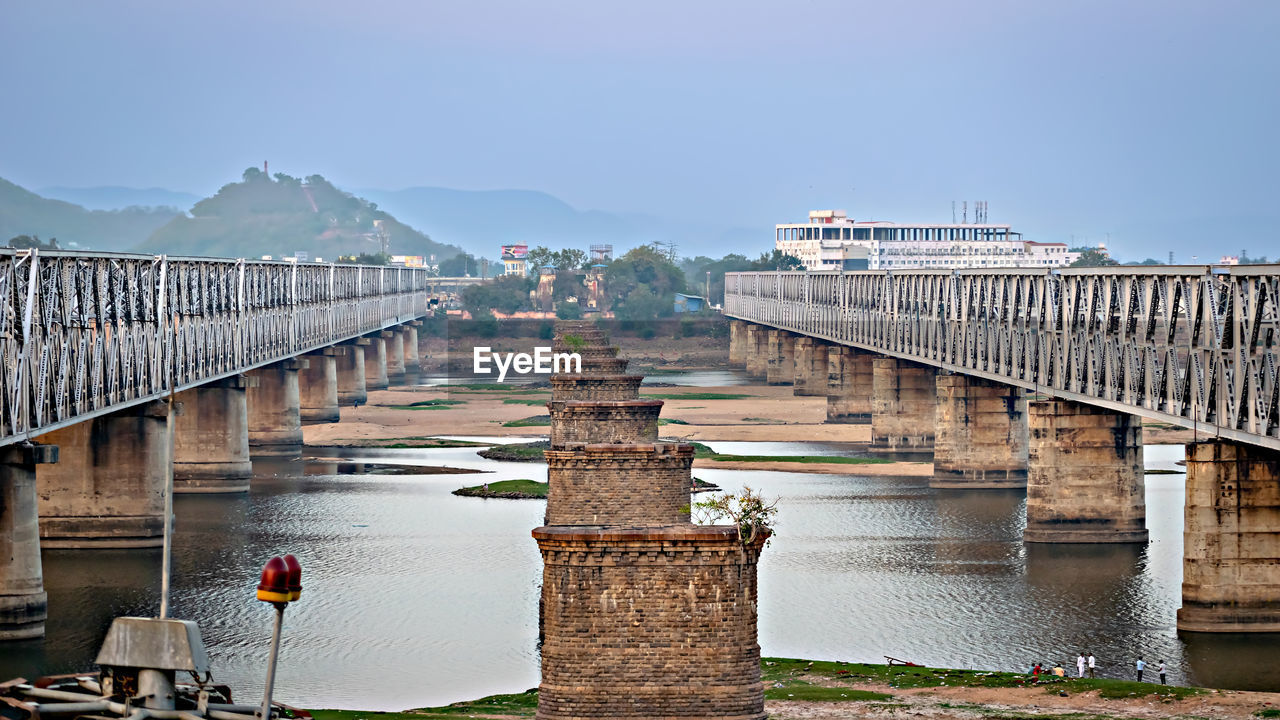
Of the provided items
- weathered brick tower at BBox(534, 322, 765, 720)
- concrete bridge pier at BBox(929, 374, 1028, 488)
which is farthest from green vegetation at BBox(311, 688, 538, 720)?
concrete bridge pier at BBox(929, 374, 1028, 488)

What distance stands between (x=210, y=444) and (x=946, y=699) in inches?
2590

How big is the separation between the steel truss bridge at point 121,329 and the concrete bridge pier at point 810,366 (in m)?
63.5

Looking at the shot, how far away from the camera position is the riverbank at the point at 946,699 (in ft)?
139

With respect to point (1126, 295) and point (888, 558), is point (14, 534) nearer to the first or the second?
point (888, 558)

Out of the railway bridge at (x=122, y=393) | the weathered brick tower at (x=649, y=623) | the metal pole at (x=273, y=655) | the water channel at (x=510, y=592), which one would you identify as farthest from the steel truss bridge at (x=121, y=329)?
the metal pole at (x=273, y=655)

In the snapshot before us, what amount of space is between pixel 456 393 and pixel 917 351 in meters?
75.3

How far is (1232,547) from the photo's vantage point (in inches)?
2299

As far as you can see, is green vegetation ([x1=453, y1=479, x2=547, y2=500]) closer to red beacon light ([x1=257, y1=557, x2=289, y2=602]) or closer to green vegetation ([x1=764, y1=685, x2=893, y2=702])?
green vegetation ([x1=764, y1=685, x2=893, y2=702])

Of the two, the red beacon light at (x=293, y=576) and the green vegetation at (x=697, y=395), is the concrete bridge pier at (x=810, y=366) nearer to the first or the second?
the green vegetation at (x=697, y=395)

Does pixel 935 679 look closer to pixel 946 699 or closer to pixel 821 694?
pixel 946 699

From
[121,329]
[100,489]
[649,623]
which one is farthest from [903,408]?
[649,623]

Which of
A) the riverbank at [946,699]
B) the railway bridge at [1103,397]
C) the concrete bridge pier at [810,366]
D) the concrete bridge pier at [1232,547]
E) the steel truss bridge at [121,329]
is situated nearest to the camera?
the riverbank at [946,699]

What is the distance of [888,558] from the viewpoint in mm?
75438

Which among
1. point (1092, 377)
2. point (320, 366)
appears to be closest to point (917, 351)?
point (1092, 377)
